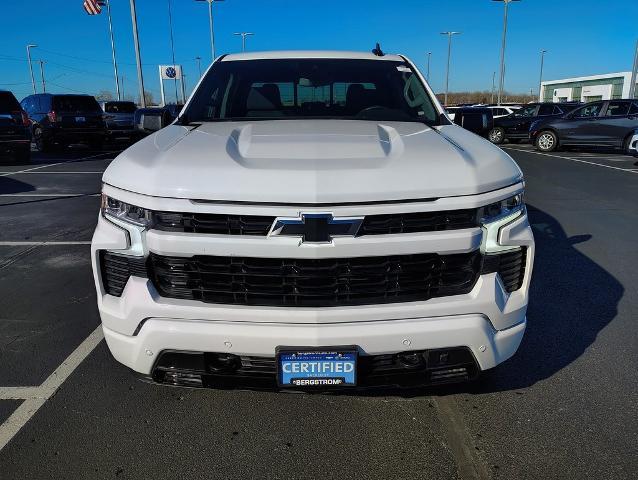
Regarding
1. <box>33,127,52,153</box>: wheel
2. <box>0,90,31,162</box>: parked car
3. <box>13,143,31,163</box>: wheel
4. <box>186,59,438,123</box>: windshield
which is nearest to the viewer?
<box>186,59,438,123</box>: windshield

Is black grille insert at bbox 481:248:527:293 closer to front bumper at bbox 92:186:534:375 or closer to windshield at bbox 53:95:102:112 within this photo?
front bumper at bbox 92:186:534:375

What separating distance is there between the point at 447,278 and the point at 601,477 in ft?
3.72

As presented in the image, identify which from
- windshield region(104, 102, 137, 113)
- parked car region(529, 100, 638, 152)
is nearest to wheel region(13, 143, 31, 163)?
windshield region(104, 102, 137, 113)

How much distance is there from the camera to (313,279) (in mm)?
2264

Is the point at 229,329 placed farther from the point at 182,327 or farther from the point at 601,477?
the point at 601,477

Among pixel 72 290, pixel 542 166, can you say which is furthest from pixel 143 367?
pixel 542 166

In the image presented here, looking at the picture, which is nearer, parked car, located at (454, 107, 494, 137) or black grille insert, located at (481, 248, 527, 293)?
black grille insert, located at (481, 248, 527, 293)

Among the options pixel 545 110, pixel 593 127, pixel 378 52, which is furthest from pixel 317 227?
pixel 545 110

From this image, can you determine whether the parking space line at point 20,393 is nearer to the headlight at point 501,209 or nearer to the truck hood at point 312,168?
the truck hood at point 312,168

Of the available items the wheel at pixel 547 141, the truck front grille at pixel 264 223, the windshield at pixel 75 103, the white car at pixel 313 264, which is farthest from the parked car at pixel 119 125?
the truck front grille at pixel 264 223

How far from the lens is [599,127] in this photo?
16734 millimetres

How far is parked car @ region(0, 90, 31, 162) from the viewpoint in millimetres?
13391

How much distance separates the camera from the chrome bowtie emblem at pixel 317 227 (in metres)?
2.18

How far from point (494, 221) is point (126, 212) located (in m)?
1.68
